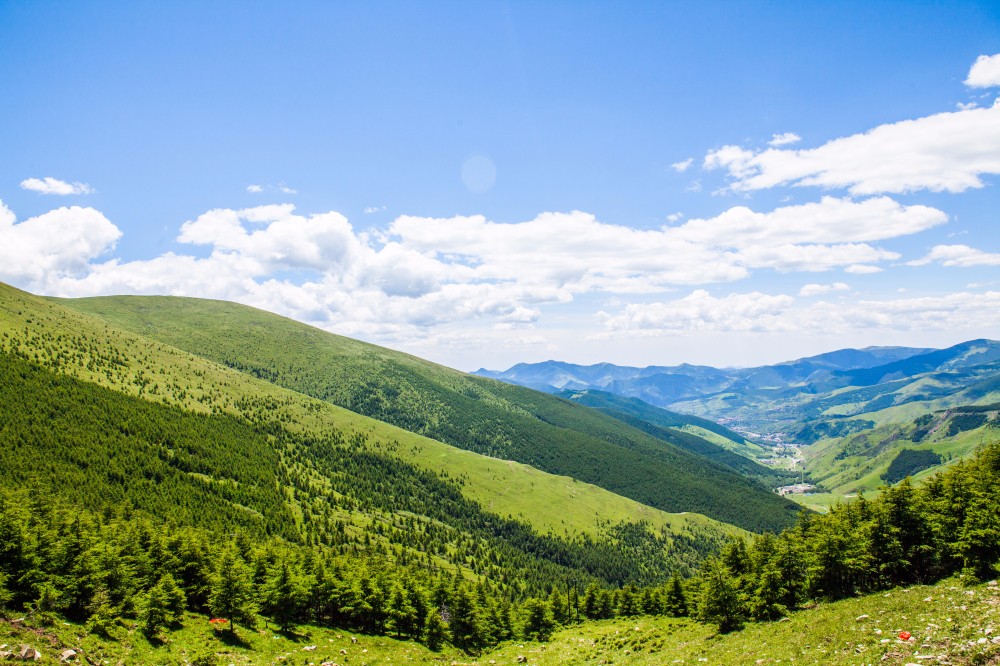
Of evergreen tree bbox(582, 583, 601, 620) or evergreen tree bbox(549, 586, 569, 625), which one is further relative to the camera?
evergreen tree bbox(582, 583, 601, 620)

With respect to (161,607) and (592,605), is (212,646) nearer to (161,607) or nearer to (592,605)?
(161,607)

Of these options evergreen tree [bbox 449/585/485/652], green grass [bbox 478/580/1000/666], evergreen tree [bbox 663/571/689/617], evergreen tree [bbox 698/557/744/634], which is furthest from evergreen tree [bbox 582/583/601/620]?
evergreen tree [bbox 698/557/744/634]

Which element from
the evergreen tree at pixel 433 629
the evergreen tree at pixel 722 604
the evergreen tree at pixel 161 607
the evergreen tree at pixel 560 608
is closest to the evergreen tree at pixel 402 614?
the evergreen tree at pixel 433 629

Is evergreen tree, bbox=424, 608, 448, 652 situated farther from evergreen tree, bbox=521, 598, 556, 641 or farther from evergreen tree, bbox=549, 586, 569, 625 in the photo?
evergreen tree, bbox=549, 586, 569, 625

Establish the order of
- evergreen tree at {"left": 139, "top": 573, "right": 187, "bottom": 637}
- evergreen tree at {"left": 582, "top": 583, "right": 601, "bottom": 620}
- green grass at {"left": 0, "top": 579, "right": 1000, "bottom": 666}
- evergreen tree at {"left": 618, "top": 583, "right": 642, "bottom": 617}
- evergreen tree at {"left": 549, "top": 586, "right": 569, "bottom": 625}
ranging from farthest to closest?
evergreen tree at {"left": 582, "top": 583, "right": 601, "bottom": 620} < evergreen tree at {"left": 549, "top": 586, "right": 569, "bottom": 625} < evergreen tree at {"left": 618, "top": 583, "right": 642, "bottom": 617} < evergreen tree at {"left": 139, "top": 573, "right": 187, "bottom": 637} < green grass at {"left": 0, "top": 579, "right": 1000, "bottom": 666}

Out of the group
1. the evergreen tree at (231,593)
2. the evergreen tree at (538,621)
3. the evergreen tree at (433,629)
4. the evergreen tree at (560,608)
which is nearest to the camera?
the evergreen tree at (231,593)

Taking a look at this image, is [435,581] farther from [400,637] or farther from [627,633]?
[627,633]

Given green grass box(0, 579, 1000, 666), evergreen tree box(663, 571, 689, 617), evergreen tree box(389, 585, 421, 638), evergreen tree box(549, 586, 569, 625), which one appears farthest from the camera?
evergreen tree box(549, 586, 569, 625)

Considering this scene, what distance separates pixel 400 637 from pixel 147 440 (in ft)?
520

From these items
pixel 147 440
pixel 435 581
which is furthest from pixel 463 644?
pixel 147 440

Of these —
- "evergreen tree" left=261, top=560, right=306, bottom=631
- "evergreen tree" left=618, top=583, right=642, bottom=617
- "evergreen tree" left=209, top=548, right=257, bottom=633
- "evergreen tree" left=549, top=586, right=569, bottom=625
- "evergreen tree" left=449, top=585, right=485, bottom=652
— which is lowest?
"evergreen tree" left=549, top=586, right=569, bottom=625

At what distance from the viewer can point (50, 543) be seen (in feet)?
162

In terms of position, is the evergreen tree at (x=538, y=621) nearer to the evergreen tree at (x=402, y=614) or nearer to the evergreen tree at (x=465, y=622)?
the evergreen tree at (x=465, y=622)

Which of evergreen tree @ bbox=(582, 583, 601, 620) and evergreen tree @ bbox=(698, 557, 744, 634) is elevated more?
evergreen tree @ bbox=(698, 557, 744, 634)
